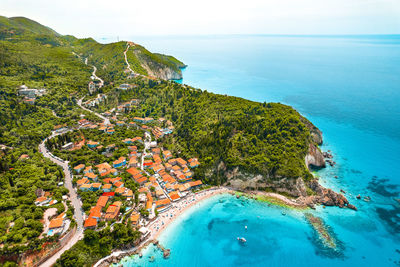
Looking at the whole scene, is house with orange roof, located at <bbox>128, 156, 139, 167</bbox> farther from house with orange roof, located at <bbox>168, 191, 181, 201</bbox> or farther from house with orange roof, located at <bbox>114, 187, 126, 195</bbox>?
house with orange roof, located at <bbox>168, 191, 181, 201</bbox>

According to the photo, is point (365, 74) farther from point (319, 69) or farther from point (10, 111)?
point (10, 111)

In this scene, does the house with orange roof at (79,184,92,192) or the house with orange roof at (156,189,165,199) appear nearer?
the house with orange roof at (79,184,92,192)

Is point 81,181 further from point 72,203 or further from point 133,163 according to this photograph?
point 133,163

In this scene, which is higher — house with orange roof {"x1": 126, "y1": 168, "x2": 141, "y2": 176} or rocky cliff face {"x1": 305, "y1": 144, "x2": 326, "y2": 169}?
rocky cliff face {"x1": 305, "y1": 144, "x2": 326, "y2": 169}

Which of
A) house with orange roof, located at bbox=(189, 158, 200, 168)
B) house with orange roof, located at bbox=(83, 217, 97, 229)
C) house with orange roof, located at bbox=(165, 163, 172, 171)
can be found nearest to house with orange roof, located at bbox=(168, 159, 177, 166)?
house with orange roof, located at bbox=(165, 163, 172, 171)

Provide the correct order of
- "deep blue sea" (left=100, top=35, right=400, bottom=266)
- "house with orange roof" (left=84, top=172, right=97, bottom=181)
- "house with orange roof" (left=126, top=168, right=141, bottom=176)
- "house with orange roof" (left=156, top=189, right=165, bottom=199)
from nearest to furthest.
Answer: "deep blue sea" (left=100, top=35, right=400, bottom=266)
"house with orange roof" (left=156, top=189, right=165, bottom=199)
"house with orange roof" (left=84, top=172, right=97, bottom=181)
"house with orange roof" (left=126, top=168, right=141, bottom=176)

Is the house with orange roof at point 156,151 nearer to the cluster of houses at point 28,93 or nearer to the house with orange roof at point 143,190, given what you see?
the house with orange roof at point 143,190

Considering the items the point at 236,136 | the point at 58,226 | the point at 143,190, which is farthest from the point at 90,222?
the point at 236,136

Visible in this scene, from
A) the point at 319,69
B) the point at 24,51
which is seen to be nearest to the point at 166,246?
the point at 24,51
